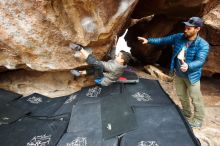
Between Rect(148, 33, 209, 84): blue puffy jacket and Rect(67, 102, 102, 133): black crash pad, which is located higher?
Rect(148, 33, 209, 84): blue puffy jacket

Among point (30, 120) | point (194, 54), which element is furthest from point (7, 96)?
point (194, 54)

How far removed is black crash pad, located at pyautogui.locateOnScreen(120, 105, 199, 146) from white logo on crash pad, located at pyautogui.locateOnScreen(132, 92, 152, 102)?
0.38m

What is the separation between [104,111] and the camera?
4.64 m

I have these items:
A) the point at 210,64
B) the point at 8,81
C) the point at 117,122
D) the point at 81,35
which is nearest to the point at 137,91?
the point at 117,122

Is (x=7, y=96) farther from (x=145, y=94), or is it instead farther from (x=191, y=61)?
(x=191, y=61)

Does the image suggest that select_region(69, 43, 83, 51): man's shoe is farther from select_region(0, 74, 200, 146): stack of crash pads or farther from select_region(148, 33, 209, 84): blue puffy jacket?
select_region(148, 33, 209, 84): blue puffy jacket

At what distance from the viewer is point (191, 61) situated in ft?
15.3

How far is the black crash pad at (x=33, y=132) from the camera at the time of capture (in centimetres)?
407

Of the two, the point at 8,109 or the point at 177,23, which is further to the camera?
the point at 177,23

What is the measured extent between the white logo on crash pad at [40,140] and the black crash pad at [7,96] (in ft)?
5.06

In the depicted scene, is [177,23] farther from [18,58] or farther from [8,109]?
[8,109]

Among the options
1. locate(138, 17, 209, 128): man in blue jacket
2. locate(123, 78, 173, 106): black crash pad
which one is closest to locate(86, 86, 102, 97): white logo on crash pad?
locate(123, 78, 173, 106): black crash pad

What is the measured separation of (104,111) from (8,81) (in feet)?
9.25

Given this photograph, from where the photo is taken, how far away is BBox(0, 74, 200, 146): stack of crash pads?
3.99 meters
